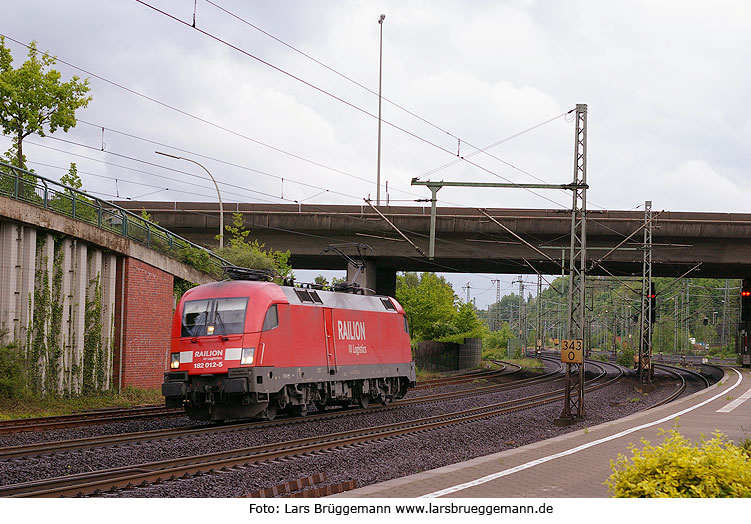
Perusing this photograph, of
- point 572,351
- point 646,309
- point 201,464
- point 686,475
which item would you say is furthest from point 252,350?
point 646,309

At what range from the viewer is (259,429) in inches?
693

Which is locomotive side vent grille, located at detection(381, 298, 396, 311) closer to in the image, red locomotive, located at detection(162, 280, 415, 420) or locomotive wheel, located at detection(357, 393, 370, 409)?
locomotive wheel, located at detection(357, 393, 370, 409)

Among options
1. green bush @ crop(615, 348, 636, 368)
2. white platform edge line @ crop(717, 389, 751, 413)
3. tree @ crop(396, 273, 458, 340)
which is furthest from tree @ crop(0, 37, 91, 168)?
green bush @ crop(615, 348, 636, 368)

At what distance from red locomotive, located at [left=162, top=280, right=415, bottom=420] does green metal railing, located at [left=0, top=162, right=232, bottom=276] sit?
352cm

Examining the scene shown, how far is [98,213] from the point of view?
2286 cm

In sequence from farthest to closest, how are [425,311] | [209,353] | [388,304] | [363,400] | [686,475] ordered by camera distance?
[425,311]
[388,304]
[363,400]
[209,353]
[686,475]

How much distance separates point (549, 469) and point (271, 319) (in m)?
8.88

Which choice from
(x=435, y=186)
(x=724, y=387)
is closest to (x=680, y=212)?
(x=724, y=387)

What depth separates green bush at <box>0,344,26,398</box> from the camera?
739 inches

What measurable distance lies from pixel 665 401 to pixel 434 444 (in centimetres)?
1635

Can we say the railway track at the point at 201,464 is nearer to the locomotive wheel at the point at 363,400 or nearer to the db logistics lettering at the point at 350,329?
the db logistics lettering at the point at 350,329

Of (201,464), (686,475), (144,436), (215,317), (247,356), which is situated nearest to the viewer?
A: (686,475)

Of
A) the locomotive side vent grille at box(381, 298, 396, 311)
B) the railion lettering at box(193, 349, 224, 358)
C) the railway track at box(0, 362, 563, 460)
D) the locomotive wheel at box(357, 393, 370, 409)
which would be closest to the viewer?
the railway track at box(0, 362, 563, 460)

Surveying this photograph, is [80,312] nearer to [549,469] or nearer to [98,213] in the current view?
[98,213]
